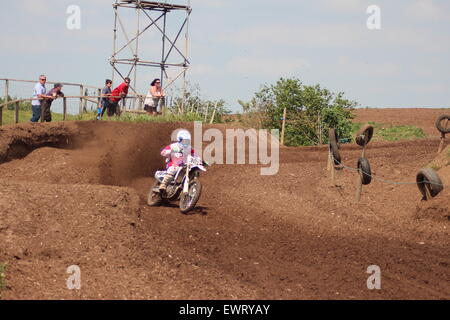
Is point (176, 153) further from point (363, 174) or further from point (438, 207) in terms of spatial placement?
point (438, 207)

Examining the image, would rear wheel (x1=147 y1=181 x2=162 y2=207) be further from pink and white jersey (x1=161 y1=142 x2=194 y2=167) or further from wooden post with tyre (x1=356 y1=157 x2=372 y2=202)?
wooden post with tyre (x1=356 y1=157 x2=372 y2=202)

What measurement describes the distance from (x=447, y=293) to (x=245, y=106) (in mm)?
27201

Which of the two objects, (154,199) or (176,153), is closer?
(176,153)

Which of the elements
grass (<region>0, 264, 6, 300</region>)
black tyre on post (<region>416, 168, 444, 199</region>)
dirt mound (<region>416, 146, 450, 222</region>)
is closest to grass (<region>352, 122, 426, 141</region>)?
black tyre on post (<region>416, 168, 444, 199</region>)

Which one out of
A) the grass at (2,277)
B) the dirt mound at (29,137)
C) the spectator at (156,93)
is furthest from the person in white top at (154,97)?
the grass at (2,277)

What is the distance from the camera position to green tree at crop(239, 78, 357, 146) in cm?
3462

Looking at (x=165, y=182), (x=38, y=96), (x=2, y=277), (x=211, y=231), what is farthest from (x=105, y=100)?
(x=2, y=277)

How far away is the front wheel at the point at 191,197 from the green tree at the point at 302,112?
61.5 feet

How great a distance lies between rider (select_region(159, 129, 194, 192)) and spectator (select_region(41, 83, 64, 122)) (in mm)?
8299

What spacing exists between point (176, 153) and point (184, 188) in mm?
1101

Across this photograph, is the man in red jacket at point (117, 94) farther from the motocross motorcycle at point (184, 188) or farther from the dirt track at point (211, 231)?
the motocross motorcycle at point (184, 188)

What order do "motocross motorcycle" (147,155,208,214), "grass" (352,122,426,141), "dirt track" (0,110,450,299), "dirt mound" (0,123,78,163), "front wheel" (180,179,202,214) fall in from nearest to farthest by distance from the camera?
"dirt track" (0,110,450,299)
"front wheel" (180,179,202,214)
"motocross motorcycle" (147,155,208,214)
"dirt mound" (0,123,78,163)
"grass" (352,122,426,141)

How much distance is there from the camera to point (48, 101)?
78.8 feet

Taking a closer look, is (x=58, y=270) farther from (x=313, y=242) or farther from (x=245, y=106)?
(x=245, y=106)
